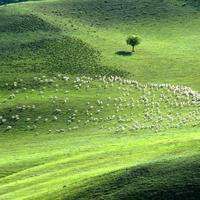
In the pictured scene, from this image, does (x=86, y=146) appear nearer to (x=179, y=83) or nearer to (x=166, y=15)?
(x=179, y=83)

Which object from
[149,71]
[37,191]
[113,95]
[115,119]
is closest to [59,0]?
[149,71]

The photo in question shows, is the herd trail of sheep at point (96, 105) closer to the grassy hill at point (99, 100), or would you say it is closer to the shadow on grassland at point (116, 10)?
the grassy hill at point (99, 100)

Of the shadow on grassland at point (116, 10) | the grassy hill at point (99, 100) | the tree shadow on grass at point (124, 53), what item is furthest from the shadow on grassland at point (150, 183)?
the shadow on grassland at point (116, 10)

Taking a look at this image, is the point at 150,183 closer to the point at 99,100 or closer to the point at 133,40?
the point at 99,100

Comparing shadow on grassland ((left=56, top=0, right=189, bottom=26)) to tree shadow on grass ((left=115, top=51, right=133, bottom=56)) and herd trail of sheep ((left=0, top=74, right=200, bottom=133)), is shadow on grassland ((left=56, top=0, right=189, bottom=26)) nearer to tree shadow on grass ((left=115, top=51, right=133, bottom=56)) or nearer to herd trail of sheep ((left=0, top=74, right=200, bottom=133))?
tree shadow on grass ((left=115, top=51, right=133, bottom=56))

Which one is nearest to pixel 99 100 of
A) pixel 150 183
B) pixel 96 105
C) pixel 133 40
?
pixel 96 105
